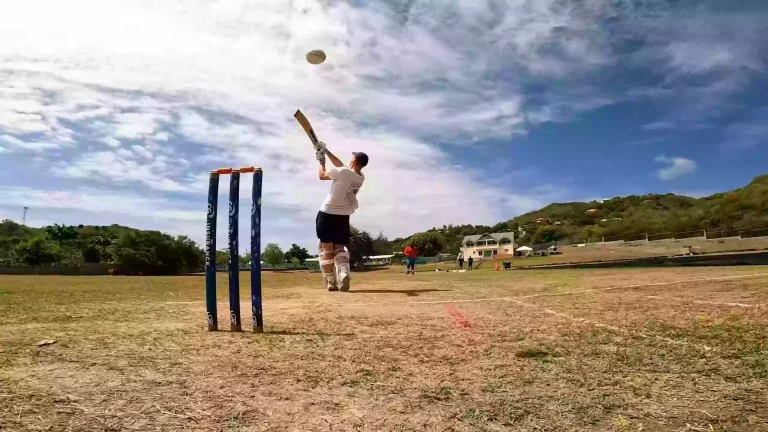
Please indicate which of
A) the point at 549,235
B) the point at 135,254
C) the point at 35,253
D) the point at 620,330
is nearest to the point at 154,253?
the point at 135,254

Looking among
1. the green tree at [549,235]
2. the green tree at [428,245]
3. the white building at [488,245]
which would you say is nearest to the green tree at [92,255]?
the green tree at [428,245]

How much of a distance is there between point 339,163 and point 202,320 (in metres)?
4.21

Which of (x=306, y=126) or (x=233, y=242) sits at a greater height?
(x=306, y=126)

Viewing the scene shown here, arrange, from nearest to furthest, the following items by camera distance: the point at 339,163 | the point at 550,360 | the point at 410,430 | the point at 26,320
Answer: the point at 410,430, the point at 550,360, the point at 26,320, the point at 339,163

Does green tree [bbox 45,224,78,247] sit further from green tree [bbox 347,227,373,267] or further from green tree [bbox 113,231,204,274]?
green tree [bbox 347,227,373,267]

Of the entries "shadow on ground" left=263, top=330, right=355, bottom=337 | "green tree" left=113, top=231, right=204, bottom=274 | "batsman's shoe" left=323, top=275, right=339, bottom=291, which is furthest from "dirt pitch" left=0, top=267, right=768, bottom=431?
"green tree" left=113, top=231, right=204, bottom=274

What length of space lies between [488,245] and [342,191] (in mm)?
129124

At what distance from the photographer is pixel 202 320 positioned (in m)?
6.43

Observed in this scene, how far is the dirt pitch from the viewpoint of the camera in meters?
2.54

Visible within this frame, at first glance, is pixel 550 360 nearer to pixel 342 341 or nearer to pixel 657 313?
pixel 342 341

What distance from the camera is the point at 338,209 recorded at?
9.41m

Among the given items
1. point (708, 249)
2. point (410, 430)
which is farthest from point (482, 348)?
point (708, 249)

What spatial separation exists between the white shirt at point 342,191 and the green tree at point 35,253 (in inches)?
4213

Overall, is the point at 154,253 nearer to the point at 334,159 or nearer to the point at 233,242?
the point at 334,159
